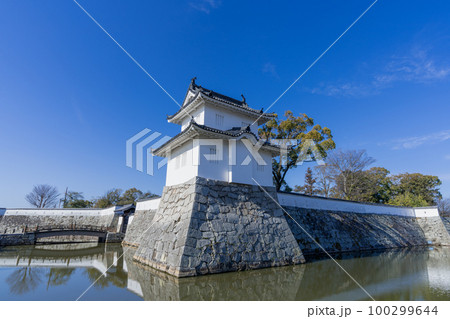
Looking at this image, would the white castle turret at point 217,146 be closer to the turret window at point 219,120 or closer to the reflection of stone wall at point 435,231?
the turret window at point 219,120

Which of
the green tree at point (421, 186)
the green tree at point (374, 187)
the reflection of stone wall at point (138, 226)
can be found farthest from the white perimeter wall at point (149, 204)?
the green tree at point (421, 186)

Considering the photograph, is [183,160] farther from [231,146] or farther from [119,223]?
[119,223]

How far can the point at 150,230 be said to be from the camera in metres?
9.10

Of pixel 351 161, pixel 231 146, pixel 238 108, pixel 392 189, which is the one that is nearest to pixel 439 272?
pixel 231 146

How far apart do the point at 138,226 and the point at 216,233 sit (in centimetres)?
883

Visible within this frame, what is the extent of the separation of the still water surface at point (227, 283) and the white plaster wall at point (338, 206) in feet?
12.7

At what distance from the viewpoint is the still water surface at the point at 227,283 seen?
5000 mm

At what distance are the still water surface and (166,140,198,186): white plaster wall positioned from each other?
3331mm

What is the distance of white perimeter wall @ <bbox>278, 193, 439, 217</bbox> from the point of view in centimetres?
1210

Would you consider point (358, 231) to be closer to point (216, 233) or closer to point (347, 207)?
point (347, 207)

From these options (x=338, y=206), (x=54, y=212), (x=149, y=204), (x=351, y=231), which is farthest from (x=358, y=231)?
(x=54, y=212)

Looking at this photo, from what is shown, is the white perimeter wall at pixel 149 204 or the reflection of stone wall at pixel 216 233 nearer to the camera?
the reflection of stone wall at pixel 216 233

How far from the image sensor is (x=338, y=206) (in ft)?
46.7

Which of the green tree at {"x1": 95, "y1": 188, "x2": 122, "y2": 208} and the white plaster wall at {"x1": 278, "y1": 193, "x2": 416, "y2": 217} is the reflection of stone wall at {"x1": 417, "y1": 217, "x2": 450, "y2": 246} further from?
the green tree at {"x1": 95, "y1": 188, "x2": 122, "y2": 208}
